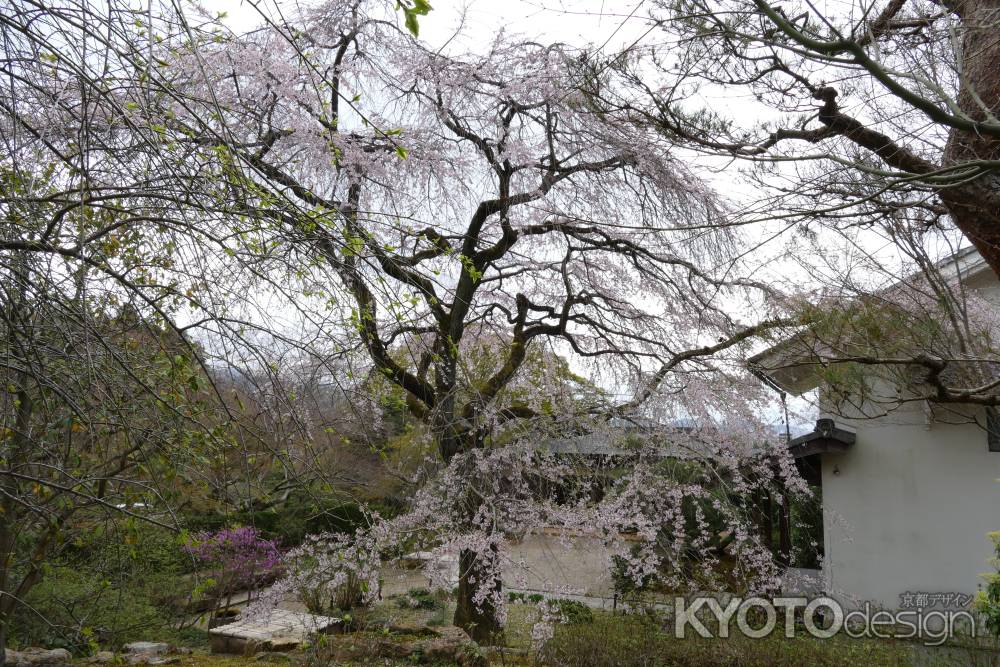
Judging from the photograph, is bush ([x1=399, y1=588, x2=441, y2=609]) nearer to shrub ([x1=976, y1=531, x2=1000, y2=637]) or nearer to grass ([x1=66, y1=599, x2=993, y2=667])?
grass ([x1=66, y1=599, x2=993, y2=667])

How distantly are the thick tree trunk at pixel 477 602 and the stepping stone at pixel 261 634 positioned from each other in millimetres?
1372

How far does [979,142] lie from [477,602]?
5190mm

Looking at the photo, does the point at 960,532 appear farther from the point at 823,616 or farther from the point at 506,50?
the point at 506,50

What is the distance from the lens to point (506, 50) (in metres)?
6.54

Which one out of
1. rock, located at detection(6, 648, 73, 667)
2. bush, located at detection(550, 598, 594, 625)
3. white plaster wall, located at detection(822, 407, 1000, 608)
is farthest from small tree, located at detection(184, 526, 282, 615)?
white plaster wall, located at detection(822, 407, 1000, 608)

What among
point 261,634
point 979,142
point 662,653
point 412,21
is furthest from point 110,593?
point 979,142

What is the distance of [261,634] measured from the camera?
7.43 metres

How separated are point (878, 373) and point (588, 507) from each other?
2.55 metres

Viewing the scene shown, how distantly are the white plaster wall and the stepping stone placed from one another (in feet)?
18.1

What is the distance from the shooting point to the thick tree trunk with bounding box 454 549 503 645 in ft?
20.5

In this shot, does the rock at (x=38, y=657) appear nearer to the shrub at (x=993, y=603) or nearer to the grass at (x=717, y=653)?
the grass at (x=717, y=653)

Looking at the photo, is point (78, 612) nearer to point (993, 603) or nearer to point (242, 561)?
point (242, 561)

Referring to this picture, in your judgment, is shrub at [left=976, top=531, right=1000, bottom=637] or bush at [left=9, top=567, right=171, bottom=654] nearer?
shrub at [left=976, top=531, right=1000, bottom=637]

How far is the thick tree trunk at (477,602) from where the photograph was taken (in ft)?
20.5
